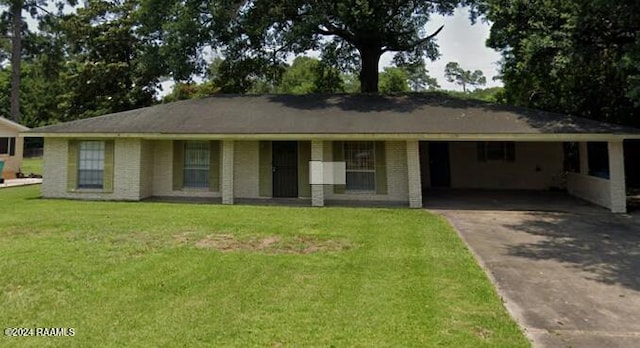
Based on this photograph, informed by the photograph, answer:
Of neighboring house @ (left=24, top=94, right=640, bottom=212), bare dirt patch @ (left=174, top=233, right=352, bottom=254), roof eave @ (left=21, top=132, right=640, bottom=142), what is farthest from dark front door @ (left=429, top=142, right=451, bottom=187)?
bare dirt patch @ (left=174, top=233, right=352, bottom=254)

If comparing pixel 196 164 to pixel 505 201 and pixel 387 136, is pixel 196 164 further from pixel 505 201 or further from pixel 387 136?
pixel 505 201

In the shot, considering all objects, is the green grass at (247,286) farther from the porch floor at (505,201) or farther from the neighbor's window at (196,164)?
the neighbor's window at (196,164)

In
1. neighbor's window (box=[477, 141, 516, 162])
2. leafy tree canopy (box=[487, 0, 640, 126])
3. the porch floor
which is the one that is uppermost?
leafy tree canopy (box=[487, 0, 640, 126])

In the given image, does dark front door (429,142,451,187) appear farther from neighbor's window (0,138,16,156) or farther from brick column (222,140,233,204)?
neighbor's window (0,138,16,156)

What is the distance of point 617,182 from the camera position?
37.8 feet

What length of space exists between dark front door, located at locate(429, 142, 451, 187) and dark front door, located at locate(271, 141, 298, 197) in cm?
677

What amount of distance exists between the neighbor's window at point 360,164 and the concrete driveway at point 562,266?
2.31 m

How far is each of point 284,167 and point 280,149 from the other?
0.65 m

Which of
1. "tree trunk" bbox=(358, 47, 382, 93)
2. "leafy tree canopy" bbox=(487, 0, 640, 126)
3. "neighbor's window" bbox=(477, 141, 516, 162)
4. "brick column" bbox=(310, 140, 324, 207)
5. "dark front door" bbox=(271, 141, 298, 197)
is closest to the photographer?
"leafy tree canopy" bbox=(487, 0, 640, 126)

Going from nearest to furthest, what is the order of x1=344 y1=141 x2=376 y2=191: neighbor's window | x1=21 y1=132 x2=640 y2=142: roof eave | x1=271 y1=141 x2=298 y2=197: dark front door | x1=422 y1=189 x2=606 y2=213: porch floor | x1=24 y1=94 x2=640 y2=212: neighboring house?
x1=21 y1=132 x2=640 y2=142: roof eave
x1=422 y1=189 x2=606 y2=213: porch floor
x1=24 y1=94 x2=640 y2=212: neighboring house
x1=344 y1=141 x2=376 y2=191: neighbor's window
x1=271 y1=141 x2=298 y2=197: dark front door

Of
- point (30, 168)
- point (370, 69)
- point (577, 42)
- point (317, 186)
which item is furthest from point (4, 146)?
point (577, 42)

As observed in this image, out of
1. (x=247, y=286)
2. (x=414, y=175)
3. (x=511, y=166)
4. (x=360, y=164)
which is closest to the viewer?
(x=247, y=286)

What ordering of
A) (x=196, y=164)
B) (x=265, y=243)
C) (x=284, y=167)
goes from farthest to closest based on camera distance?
(x=196, y=164) → (x=284, y=167) → (x=265, y=243)

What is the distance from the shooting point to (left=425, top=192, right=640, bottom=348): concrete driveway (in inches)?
165
